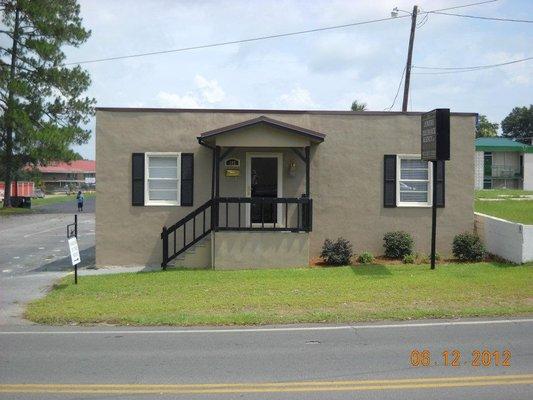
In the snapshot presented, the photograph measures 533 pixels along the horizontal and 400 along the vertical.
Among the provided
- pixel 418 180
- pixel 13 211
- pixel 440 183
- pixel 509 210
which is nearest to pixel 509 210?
pixel 509 210

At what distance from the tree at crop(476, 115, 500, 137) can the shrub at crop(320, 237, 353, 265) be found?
278ft

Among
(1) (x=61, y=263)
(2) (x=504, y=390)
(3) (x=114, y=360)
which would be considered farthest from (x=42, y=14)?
(2) (x=504, y=390)

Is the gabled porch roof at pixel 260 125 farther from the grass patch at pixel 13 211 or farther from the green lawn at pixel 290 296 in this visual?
the grass patch at pixel 13 211

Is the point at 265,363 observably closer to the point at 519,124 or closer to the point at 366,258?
the point at 366,258

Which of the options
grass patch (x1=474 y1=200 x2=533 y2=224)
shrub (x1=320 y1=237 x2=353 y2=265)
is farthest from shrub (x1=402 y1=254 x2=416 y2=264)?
grass patch (x1=474 y1=200 x2=533 y2=224)

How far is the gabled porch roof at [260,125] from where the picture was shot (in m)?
15.5

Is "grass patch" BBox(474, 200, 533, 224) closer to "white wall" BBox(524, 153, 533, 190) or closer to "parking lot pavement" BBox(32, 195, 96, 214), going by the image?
"parking lot pavement" BBox(32, 195, 96, 214)

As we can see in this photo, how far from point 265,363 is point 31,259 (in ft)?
44.8

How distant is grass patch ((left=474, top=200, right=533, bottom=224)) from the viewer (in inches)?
767

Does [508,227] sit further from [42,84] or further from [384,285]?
[42,84]

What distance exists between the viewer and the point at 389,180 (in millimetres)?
17297

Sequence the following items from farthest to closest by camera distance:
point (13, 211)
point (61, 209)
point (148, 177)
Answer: point (61, 209)
point (13, 211)
point (148, 177)

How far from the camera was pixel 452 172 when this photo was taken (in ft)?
57.2

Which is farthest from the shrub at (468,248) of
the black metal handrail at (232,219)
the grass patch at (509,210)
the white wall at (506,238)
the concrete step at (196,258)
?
the concrete step at (196,258)
